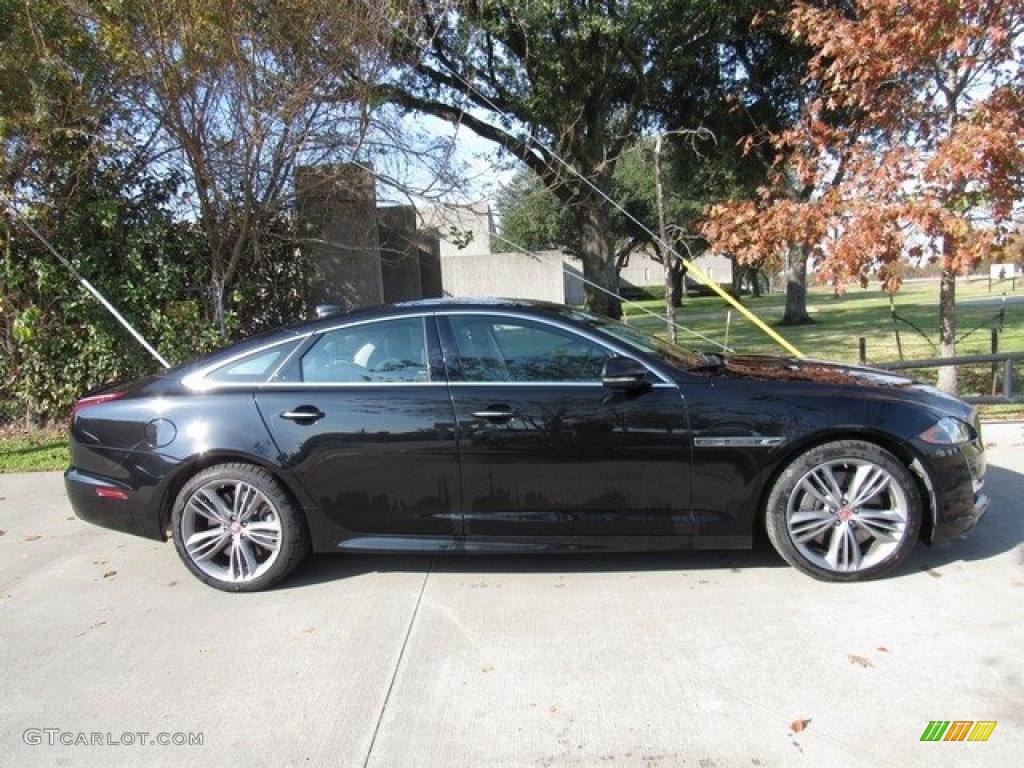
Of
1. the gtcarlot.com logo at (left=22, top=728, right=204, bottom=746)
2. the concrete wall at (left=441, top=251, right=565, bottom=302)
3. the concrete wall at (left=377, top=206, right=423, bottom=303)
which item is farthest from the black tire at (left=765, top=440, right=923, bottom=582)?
the concrete wall at (left=441, top=251, right=565, bottom=302)

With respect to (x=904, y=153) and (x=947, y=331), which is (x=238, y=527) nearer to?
(x=904, y=153)

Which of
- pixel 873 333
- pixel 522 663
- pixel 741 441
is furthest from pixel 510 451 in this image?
pixel 873 333

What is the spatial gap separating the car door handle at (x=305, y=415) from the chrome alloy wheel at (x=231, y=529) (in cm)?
46

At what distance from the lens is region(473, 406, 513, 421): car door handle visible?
13.2 feet

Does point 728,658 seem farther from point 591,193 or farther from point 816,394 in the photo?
point 591,193

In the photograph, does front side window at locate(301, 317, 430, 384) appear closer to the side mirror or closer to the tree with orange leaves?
the side mirror

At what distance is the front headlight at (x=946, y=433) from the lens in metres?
3.96

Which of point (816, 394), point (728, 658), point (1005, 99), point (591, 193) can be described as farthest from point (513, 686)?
point (591, 193)

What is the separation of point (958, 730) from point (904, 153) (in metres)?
5.46

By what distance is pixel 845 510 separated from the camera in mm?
3982

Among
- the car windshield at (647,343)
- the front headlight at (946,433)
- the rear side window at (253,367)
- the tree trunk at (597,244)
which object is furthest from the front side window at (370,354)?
the tree trunk at (597,244)

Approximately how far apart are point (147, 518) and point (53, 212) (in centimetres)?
→ 523

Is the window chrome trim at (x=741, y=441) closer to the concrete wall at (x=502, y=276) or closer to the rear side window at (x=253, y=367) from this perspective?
the rear side window at (x=253, y=367)

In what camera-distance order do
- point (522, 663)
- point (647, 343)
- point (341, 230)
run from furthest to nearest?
point (341, 230) → point (647, 343) → point (522, 663)
